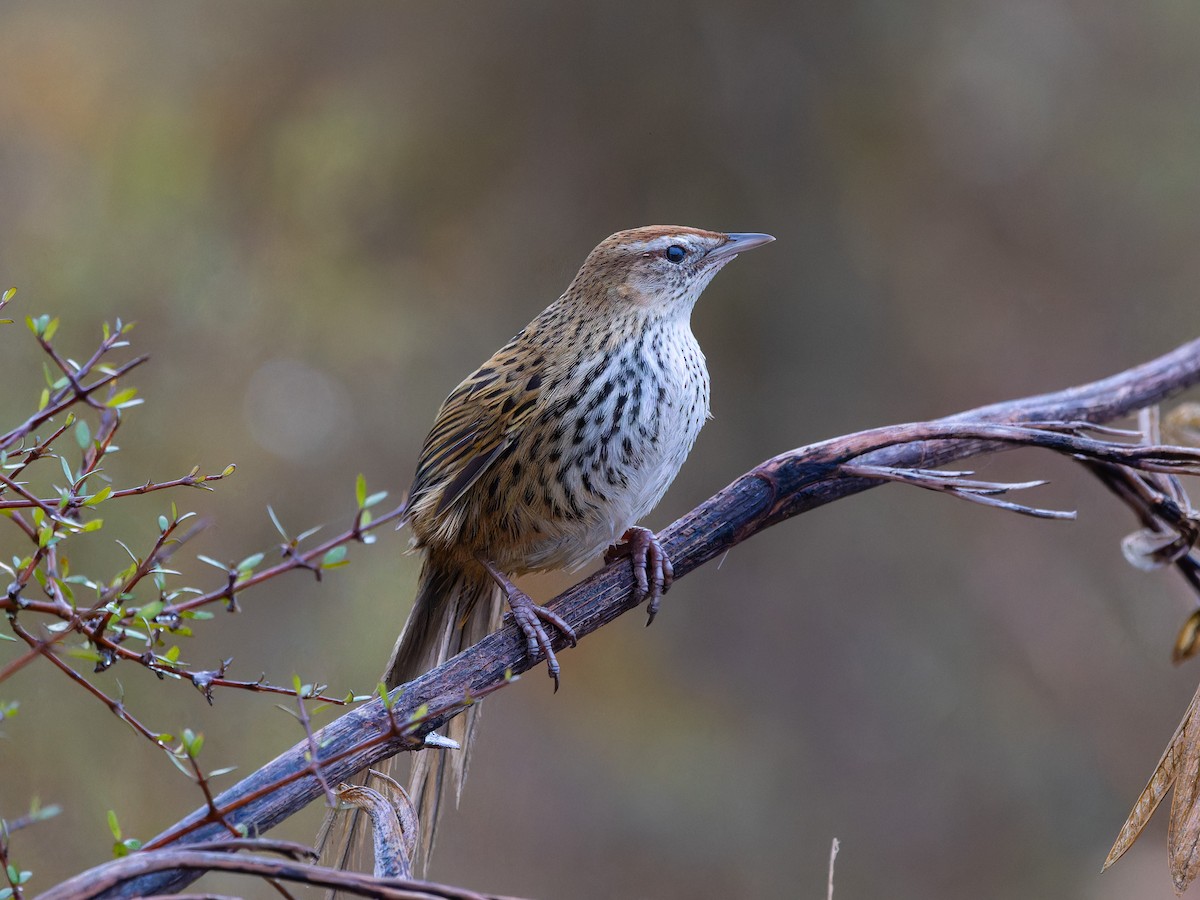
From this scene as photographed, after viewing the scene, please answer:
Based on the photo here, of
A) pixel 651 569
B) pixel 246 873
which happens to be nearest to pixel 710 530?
pixel 651 569

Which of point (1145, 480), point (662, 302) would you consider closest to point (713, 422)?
point (662, 302)

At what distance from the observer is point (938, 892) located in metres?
6.36

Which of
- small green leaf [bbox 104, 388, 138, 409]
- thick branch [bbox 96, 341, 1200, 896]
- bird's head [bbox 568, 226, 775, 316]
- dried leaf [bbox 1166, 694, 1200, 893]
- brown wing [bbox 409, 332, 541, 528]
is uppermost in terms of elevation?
bird's head [bbox 568, 226, 775, 316]

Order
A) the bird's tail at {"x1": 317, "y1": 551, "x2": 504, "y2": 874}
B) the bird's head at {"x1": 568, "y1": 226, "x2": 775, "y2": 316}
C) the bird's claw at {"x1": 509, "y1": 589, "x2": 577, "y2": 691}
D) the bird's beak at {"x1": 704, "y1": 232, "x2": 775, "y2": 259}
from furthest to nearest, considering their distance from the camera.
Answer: the bird's beak at {"x1": 704, "y1": 232, "x2": 775, "y2": 259} < the bird's head at {"x1": 568, "y1": 226, "x2": 775, "y2": 316} < the bird's tail at {"x1": 317, "y1": 551, "x2": 504, "y2": 874} < the bird's claw at {"x1": 509, "y1": 589, "x2": 577, "y2": 691}

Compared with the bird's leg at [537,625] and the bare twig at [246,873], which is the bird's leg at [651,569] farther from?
the bare twig at [246,873]

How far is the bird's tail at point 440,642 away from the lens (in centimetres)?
284

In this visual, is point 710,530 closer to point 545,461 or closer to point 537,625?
point 537,625

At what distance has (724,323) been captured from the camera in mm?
6480

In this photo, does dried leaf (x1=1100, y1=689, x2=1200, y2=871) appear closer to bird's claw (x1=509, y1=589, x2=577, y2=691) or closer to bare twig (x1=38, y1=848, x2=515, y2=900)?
bird's claw (x1=509, y1=589, x2=577, y2=691)

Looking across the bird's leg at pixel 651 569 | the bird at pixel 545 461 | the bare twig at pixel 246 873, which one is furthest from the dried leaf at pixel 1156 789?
the bare twig at pixel 246 873

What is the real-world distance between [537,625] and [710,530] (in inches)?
17.6

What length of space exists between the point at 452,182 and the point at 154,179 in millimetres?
1390

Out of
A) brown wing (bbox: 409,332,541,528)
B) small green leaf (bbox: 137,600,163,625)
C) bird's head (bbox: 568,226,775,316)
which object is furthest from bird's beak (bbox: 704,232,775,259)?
small green leaf (bbox: 137,600,163,625)

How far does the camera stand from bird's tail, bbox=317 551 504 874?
284 centimetres
